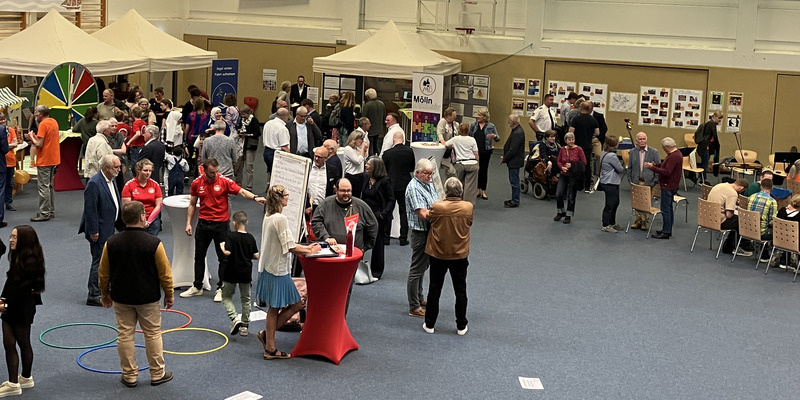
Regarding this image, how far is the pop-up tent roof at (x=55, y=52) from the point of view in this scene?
50.9ft

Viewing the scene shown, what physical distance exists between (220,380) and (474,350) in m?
2.30

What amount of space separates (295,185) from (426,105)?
598cm

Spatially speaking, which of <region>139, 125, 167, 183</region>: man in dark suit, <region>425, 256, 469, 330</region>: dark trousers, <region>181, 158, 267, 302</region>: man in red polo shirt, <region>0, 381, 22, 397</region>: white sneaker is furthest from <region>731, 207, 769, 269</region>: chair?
<region>0, 381, 22, 397</region>: white sneaker

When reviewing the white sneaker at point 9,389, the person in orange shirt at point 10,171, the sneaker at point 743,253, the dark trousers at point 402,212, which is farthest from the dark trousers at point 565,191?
the white sneaker at point 9,389

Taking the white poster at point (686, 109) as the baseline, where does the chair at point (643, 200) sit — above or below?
below

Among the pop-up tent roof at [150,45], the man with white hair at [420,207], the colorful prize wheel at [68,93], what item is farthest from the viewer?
the pop-up tent roof at [150,45]

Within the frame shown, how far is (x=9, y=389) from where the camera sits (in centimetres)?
721

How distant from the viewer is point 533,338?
9.12 m

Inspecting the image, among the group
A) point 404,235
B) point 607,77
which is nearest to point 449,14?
point 607,77

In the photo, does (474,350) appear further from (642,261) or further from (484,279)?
(642,261)

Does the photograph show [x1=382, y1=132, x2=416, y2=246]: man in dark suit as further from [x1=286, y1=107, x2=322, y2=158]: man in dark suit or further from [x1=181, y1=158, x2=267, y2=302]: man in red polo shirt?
[x1=181, y1=158, x2=267, y2=302]: man in red polo shirt

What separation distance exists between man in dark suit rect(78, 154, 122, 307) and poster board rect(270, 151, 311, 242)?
160 cm

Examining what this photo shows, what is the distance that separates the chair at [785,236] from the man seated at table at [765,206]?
13.8 inches

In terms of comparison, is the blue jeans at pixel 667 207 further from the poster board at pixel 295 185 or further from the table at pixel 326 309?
the table at pixel 326 309
